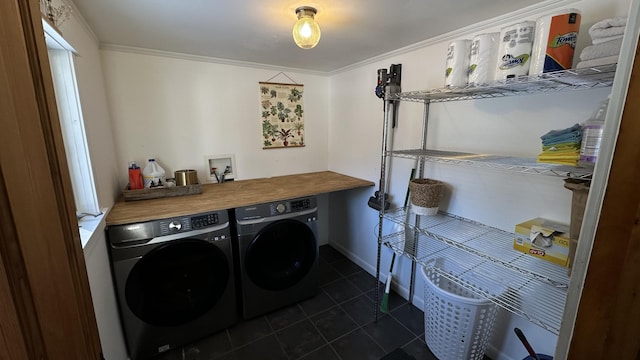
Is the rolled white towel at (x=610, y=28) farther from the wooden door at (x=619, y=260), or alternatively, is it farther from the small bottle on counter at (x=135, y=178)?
the small bottle on counter at (x=135, y=178)

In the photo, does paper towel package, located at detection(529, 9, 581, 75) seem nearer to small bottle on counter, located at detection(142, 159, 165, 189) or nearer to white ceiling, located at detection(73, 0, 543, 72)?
white ceiling, located at detection(73, 0, 543, 72)

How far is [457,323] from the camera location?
1466mm

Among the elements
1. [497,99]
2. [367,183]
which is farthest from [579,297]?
[367,183]

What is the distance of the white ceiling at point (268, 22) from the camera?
1237mm

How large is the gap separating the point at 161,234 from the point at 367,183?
1.68 meters

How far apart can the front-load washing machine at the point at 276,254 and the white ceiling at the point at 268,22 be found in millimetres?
1155

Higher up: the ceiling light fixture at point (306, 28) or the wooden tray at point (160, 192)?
the ceiling light fixture at point (306, 28)

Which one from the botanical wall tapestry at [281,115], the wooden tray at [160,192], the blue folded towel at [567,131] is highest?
the botanical wall tapestry at [281,115]

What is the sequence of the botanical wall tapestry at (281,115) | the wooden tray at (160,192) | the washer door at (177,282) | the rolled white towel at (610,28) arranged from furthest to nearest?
the botanical wall tapestry at (281,115), the wooden tray at (160,192), the washer door at (177,282), the rolled white towel at (610,28)

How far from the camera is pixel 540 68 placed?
103 centimetres

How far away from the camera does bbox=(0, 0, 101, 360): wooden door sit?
374 mm

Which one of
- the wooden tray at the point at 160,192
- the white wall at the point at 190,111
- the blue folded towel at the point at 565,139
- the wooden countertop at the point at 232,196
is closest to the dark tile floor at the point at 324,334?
the wooden countertop at the point at 232,196

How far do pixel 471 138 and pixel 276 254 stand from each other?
1605 mm

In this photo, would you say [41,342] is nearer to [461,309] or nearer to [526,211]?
[461,309]
